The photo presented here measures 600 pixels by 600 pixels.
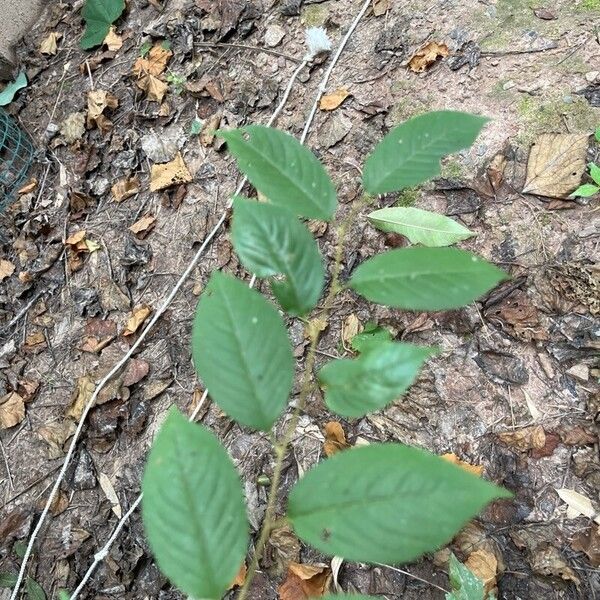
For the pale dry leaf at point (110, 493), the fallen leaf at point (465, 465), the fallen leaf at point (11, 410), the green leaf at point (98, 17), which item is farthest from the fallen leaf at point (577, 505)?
the green leaf at point (98, 17)

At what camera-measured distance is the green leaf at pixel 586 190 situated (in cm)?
143

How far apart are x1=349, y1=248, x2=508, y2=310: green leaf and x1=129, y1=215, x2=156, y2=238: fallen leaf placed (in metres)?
1.61

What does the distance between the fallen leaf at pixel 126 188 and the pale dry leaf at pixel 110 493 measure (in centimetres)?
108

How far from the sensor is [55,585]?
1653mm

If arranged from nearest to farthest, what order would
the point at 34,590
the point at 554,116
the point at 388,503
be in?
the point at 388,503, the point at 554,116, the point at 34,590

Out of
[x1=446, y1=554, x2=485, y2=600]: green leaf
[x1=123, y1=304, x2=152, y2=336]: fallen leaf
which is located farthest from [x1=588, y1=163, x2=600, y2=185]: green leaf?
[x1=123, y1=304, x2=152, y2=336]: fallen leaf

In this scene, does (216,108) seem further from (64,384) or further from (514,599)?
(514,599)

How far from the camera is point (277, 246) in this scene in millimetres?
584

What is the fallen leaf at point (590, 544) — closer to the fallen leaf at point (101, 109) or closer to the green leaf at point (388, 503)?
the green leaf at point (388, 503)

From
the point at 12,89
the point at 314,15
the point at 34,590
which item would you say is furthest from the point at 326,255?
the point at 12,89

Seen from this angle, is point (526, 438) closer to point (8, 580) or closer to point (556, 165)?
point (556, 165)

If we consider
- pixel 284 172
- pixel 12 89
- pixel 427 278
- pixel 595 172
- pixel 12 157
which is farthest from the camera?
pixel 12 89

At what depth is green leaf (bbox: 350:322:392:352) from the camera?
150cm

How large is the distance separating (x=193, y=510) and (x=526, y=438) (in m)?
1.04
